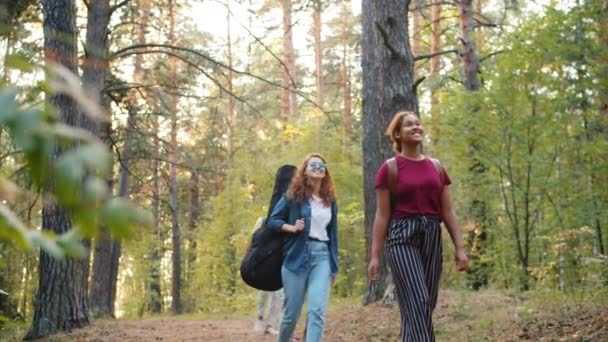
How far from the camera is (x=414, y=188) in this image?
17.0ft

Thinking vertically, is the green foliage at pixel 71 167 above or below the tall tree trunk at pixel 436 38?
below

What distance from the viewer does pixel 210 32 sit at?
28.2 meters

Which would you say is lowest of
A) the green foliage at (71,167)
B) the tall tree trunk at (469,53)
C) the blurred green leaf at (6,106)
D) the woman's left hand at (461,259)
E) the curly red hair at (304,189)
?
the woman's left hand at (461,259)

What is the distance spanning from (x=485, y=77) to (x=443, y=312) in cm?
485

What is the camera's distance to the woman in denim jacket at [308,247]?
6.38 metres

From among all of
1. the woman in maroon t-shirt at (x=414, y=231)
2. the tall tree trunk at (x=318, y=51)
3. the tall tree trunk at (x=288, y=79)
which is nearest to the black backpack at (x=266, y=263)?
the woman in maroon t-shirt at (x=414, y=231)

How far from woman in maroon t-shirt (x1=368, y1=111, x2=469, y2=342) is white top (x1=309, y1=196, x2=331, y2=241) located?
123 cm

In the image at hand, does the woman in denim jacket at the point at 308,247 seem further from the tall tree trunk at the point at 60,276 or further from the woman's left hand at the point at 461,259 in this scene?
the tall tree trunk at the point at 60,276

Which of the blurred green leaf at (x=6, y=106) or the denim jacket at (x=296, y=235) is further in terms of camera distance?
the denim jacket at (x=296, y=235)

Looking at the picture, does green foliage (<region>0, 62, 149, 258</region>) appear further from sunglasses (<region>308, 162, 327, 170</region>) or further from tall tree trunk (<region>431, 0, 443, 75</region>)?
tall tree trunk (<region>431, 0, 443, 75</region>)

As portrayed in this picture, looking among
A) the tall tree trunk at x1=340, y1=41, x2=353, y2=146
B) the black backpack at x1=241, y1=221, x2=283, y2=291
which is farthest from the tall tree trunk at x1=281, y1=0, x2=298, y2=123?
the black backpack at x1=241, y1=221, x2=283, y2=291

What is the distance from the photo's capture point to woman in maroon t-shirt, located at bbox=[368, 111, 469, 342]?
504 centimetres

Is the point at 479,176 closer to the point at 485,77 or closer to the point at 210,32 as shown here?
the point at 485,77

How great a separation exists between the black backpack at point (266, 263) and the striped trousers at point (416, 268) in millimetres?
1715
